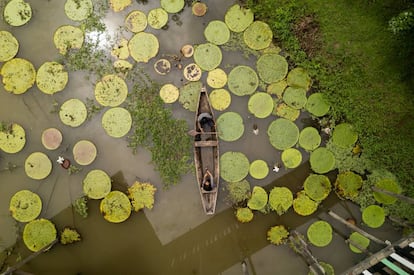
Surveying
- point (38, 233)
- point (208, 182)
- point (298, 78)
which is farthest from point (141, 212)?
point (298, 78)

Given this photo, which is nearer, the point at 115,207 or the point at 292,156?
the point at 115,207

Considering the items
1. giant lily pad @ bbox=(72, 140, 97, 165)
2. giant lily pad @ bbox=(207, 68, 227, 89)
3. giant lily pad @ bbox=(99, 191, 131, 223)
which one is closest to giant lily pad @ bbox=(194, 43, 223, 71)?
giant lily pad @ bbox=(207, 68, 227, 89)

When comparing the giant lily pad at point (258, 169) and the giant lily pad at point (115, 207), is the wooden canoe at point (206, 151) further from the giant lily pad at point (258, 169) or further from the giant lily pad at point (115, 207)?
the giant lily pad at point (115, 207)

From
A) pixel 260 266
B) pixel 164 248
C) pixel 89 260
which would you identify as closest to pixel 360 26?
pixel 260 266

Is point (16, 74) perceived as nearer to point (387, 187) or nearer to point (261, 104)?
point (261, 104)

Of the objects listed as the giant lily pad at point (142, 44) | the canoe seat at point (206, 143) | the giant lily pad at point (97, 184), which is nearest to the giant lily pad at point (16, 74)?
the giant lily pad at point (142, 44)

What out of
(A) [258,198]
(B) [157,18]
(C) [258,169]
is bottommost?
(A) [258,198]

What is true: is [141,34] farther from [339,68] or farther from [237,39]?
[339,68]
